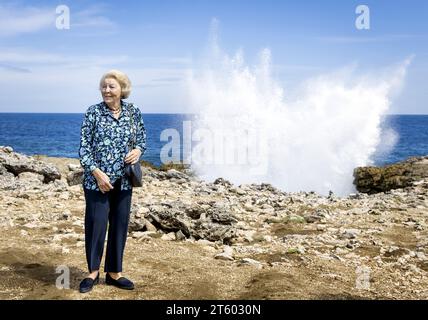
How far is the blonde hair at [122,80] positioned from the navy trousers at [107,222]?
41.5 inches

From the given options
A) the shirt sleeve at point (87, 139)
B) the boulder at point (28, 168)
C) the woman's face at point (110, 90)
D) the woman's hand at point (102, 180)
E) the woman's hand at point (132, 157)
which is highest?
the woman's face at point (110, 90)

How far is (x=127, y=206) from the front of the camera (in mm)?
5543

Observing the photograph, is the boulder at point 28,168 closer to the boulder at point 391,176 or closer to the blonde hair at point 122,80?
the blonde hair at point 122,80

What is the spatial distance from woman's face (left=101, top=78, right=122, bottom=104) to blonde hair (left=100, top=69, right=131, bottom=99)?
0.04 metres

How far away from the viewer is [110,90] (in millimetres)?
5273

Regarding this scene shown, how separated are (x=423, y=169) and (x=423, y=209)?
8.02 metres

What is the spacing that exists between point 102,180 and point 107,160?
282 millimetres

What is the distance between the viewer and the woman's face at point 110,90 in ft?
17.3

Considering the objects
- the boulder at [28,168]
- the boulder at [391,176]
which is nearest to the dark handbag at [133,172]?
the boulder at [28,168]

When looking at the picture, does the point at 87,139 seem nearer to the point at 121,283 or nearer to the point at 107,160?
the point at 107,160

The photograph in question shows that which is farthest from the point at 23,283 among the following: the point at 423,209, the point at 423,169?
the point at 423,169

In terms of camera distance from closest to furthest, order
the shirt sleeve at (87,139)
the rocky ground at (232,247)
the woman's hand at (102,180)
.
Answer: the woman's hand at (102,180)
the shirt sleeve at (87,139)
the rocky ground at (232,247)

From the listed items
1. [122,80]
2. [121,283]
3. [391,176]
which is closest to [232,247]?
[121,283]
